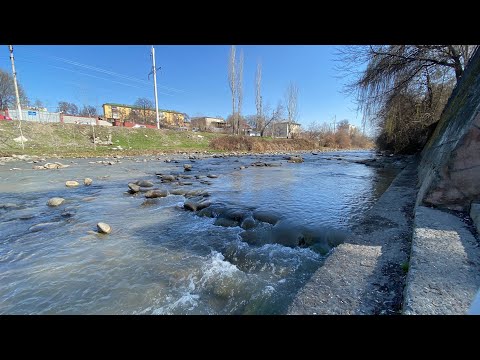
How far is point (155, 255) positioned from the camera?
12.1 ft

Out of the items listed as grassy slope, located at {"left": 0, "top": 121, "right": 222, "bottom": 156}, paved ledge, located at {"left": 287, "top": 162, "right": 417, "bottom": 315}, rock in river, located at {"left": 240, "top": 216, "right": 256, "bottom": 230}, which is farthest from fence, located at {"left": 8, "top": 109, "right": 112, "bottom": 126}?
paved ledge, located at {"left": 287, "top": 162, "right": 417, "bottom": 315}

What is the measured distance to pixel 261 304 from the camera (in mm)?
2619

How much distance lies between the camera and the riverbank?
69.7 feet

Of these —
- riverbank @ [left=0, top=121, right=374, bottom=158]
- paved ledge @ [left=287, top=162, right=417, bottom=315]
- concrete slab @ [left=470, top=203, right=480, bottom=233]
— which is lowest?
paved ledge @ [left=287, top=162, right=417, bottom=315]

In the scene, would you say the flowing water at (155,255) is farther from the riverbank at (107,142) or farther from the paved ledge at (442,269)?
the riverbank at (107,142)

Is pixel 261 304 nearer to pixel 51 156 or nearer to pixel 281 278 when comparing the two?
pixel 281 278

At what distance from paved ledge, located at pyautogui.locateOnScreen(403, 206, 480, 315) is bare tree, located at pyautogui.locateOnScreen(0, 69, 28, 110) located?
64.2m

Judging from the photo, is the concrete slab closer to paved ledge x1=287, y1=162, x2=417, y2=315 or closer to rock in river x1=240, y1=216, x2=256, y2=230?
paved ledge x1=287, y1=162, x2=417, y2=315

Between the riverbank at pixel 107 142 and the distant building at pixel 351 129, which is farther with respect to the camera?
the distant building at pixel 351 129

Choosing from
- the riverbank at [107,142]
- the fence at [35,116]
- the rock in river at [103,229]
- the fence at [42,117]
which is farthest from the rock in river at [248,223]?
the fence at [35,116]

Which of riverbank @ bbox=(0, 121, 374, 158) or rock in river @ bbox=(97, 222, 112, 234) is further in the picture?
riverbank @ bbox=(0, 121, 374, 158)

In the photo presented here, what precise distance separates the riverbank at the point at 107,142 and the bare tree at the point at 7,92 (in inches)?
1260

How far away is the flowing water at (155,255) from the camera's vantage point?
8.84 ft
